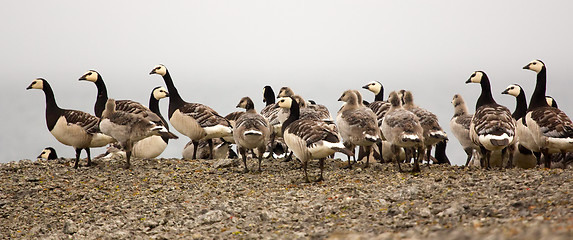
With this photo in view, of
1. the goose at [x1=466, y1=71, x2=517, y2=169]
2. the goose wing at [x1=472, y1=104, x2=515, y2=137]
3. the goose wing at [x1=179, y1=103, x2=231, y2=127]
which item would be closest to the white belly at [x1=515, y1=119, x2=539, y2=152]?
the goose at [x1=466, y1=71, x2=517, y2=169]

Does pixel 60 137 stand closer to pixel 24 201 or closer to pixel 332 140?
pixel 24 201

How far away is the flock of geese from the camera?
12367 millimetres

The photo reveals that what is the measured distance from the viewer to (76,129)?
14539 mm

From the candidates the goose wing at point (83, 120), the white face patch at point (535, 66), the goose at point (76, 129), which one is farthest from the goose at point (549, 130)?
the goose wing at point (83, 120)

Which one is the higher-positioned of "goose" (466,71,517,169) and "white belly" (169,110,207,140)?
"white belly" (169,110,207,140)

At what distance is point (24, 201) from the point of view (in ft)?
40.5

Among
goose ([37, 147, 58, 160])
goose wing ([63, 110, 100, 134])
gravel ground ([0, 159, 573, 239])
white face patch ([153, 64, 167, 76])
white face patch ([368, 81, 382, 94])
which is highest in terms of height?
white face patch ([153, 64, 167, 76])

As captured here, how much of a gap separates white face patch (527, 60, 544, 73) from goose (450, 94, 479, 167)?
2337 mm

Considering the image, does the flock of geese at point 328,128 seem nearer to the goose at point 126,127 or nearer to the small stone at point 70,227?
the goose at point 126,127

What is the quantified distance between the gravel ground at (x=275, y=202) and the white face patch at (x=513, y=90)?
11.3 ft

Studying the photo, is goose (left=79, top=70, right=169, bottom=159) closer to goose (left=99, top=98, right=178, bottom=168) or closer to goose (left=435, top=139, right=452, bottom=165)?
goose (left=99, top=98, right=178, bottom=168)

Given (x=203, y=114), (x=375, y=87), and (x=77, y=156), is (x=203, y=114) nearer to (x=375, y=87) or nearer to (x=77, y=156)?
(x=77, y=156)

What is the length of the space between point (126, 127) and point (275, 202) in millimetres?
4963

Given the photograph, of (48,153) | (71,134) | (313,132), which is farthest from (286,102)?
(48,153)
